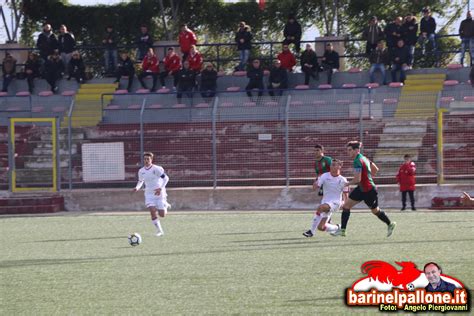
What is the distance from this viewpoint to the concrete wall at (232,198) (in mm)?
28312

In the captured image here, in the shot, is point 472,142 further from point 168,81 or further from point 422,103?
point 168,81

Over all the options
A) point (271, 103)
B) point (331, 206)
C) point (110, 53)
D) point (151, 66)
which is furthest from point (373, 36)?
point (331, 206)

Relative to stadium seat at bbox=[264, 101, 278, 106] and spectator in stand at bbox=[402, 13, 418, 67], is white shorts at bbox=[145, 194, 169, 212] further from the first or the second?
spectator in stand at bbox=[402, 13, 418, 67]

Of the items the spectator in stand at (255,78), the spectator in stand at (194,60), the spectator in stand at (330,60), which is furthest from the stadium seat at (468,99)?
the spectator in stand at (194,60)

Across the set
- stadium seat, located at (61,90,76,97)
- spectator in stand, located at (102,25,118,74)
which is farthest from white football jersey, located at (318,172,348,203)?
spectator in stand, located at (102,25,118,74)

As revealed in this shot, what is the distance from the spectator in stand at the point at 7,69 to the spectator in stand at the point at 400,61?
12.1m

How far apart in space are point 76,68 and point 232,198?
9518mm

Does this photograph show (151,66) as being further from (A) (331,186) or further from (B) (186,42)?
(A) (331,186)

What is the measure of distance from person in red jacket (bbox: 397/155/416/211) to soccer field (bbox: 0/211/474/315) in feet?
8.53

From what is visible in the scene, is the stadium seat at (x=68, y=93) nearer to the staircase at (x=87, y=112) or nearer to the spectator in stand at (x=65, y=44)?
the spectator in stand at (x=65, y=44)

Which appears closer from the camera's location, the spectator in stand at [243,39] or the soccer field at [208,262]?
the soccer field at [208,262]

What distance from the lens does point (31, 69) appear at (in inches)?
1423

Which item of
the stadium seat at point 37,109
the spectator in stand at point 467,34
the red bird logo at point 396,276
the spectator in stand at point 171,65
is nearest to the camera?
the red bird logo at point 396,276

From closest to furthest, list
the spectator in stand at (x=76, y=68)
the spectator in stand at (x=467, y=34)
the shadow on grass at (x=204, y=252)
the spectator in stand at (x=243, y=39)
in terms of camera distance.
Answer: the shadow on grass at (x=204, y=252) < the spectator in stand at (x=467, y=34) < the spectator in stand at (x=243, y=39) < the spectator in stand at (x=76, y=68)
